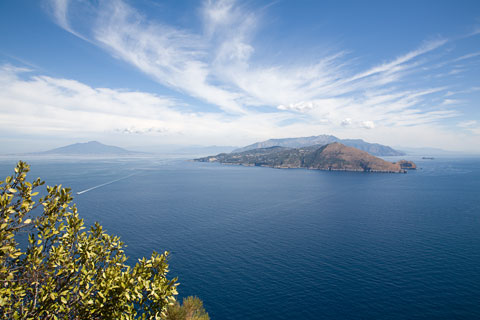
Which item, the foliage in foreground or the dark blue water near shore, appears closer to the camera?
the foliage in foreground

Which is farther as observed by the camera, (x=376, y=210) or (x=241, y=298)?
(x=376, y=210)

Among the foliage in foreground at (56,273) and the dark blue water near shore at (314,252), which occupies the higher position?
the foliage in foreground at (56,273)

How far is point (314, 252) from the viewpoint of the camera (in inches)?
2788

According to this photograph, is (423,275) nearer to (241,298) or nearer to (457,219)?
(241,298)

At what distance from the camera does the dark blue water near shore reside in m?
48.8

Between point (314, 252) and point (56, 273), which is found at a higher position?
point (56, 273)

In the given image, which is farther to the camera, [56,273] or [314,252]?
[314,252]

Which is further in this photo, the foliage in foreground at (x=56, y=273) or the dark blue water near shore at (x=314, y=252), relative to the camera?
the dark blue water near shore at (x=314, y=252)

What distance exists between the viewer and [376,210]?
119062 mm

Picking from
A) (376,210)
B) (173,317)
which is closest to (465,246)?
(376,210)

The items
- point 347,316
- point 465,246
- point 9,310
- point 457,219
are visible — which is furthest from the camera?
point 457,219

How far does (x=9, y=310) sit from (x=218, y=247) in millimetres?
65810

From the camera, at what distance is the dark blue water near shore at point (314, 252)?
1921 inches

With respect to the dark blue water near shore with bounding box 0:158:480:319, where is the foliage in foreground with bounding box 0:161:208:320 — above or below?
above
